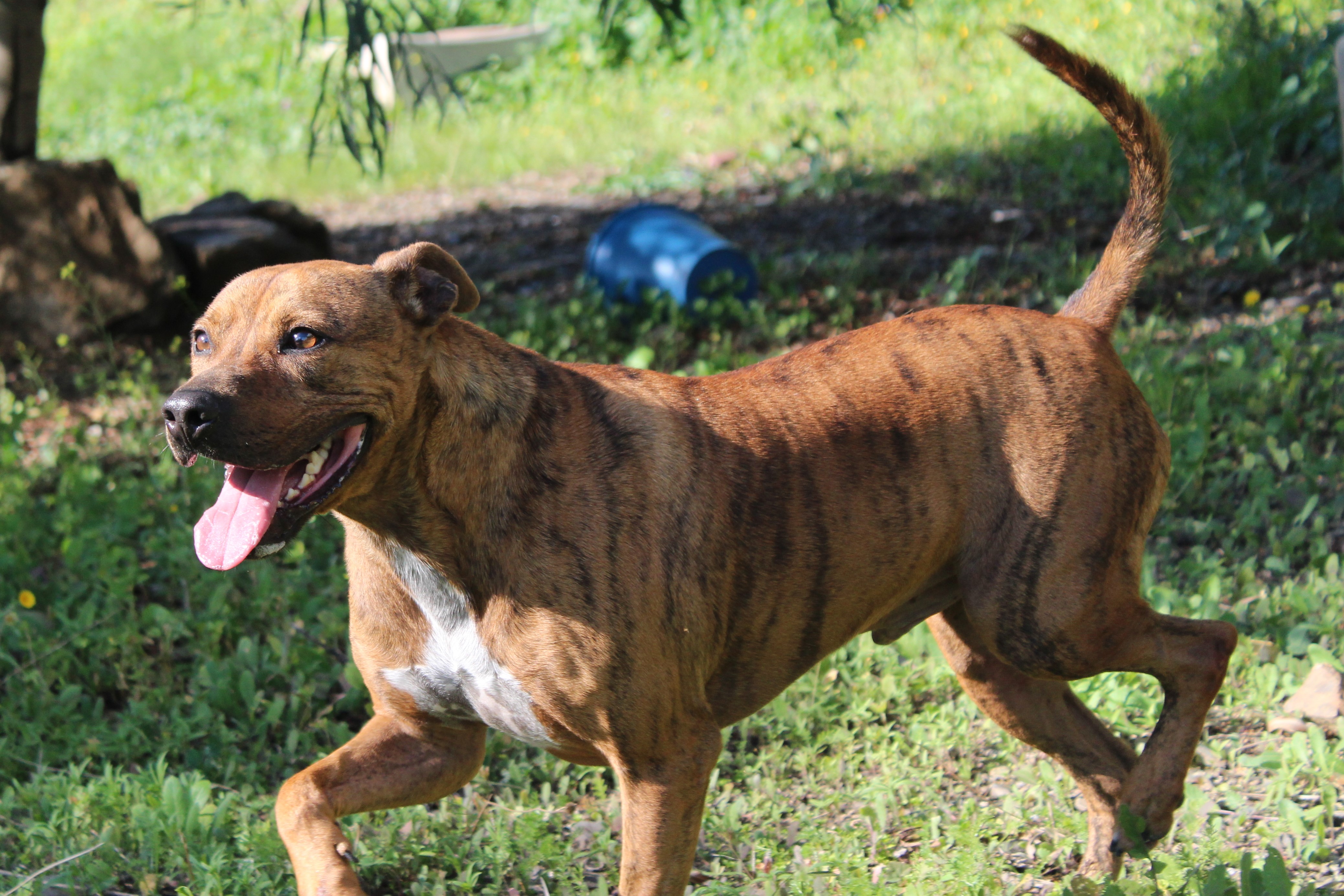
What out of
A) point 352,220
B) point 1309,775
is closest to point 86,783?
point 1309,775

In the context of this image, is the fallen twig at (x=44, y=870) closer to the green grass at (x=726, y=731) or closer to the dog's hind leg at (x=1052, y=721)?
A: the green grass at (x=726, y=731)

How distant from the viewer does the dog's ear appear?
291 cm

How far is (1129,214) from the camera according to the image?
3725mm

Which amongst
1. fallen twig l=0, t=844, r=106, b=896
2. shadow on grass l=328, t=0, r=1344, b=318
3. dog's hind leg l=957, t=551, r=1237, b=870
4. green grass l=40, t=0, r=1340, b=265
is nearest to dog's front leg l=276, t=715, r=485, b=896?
fallen twig l=0, t=844, r=106, b=896

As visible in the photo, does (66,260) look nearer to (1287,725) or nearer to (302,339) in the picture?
(302,339)

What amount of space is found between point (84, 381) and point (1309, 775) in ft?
20.5

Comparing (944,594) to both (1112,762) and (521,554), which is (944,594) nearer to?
(1112,762)

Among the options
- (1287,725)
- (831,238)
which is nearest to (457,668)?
(1287,725)

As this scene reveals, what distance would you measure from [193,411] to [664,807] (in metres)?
1.35

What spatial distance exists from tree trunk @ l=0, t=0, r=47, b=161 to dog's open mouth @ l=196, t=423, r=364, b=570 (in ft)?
17.9

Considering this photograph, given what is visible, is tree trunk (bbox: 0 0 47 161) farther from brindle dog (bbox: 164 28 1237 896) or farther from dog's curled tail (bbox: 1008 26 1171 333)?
dog's curled tail (bbox: 1008 26 1171 333)

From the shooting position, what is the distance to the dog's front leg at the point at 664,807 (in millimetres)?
2922

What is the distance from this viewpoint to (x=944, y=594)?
3.57 m

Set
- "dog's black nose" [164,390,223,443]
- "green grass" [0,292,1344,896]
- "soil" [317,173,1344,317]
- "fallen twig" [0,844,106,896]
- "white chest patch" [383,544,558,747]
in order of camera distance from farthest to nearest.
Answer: "soil" [317,173,1344,317]
"green grass" [0,292,1344,896]
"fallen twig" [0,844,106,896]
"white chest patch" [383,544,558,747]
"dog's black nose" [164,390,223,443]
